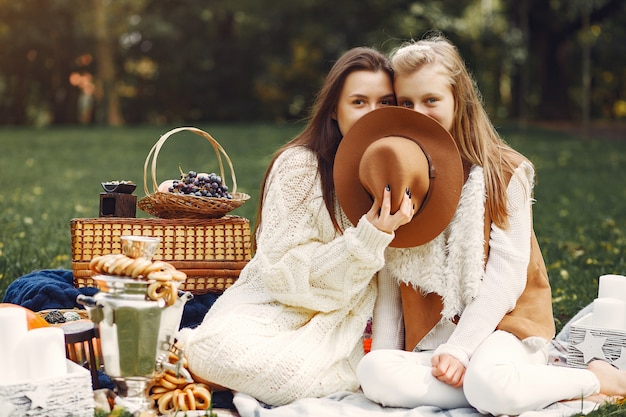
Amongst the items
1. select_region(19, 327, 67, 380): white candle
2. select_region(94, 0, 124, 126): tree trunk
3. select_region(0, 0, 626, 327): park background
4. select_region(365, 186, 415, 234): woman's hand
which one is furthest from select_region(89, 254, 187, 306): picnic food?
select_region(94, 0, 124, 126): tree trunk

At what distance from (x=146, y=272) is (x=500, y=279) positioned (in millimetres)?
1291

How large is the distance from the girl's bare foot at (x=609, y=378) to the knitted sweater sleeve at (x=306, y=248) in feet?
3.20

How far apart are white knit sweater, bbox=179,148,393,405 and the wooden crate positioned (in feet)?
2.34

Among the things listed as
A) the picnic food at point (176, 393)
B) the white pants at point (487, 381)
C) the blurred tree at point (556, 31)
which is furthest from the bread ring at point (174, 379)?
the blurred tree at point (556, 31)


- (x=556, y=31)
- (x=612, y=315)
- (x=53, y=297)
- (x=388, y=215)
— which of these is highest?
(x=556, y=31)

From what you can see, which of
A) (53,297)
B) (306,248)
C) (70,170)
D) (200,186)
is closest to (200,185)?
(200,186)

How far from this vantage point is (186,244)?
3.99 m

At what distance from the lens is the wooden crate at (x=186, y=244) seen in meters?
3.93

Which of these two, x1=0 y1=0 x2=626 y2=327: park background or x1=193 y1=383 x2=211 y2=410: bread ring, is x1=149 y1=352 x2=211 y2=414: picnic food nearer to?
x1=193 y1=383 x2=211 y2=410: bread ring

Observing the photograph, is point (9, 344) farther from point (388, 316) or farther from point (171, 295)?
point (388, 316)

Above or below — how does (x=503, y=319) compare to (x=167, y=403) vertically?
above

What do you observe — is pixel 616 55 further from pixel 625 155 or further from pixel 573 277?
pixel 573 277

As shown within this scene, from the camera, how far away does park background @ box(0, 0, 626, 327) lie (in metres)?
Result: 16.2

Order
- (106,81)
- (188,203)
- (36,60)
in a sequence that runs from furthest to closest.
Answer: (36,60) < (106,81) < (188,203)
